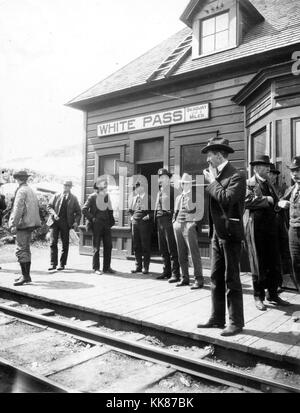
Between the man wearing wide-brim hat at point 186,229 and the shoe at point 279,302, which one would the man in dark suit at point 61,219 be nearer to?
the man wearing wide-brim hat at point 186,229

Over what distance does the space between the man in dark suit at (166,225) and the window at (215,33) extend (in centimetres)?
387

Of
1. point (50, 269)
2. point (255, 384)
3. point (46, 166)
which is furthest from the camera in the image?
point (46, 166)

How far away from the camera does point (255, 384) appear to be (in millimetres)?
2959

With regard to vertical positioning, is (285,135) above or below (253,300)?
above

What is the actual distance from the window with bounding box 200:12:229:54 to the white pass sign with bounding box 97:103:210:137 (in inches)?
60.8

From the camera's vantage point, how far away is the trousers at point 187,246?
6.02 meters

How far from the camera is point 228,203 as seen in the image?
12.0 feet

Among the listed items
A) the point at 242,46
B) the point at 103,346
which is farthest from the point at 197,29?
the point at 103,346

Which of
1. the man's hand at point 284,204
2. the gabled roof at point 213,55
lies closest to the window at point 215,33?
the gabled roof at point 213,55

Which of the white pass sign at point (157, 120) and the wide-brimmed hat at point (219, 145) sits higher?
the white pass sign at point (157, 120)

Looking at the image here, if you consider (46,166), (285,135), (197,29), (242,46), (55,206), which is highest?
(46,166)

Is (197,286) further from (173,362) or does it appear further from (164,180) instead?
(173,362)
